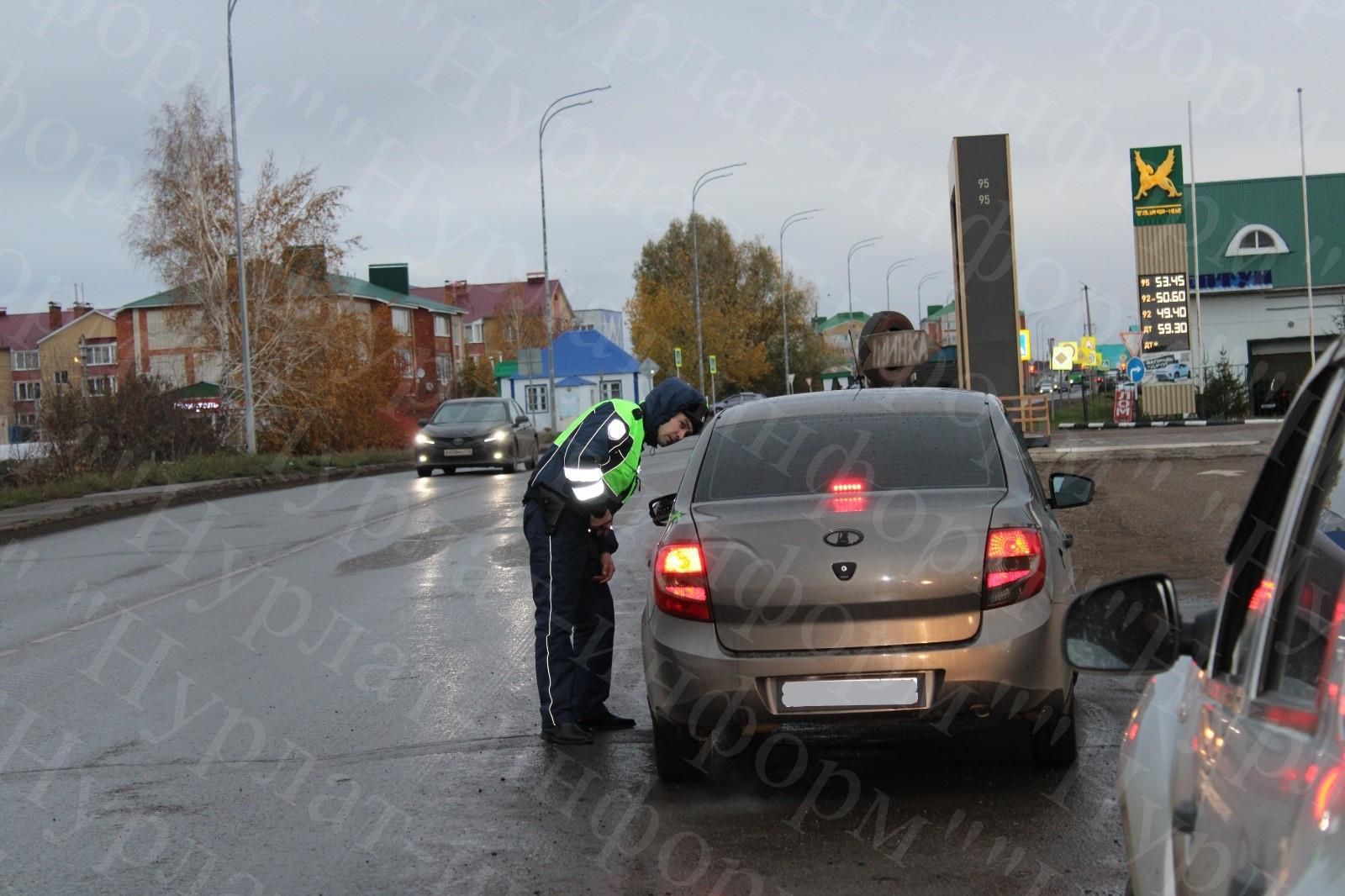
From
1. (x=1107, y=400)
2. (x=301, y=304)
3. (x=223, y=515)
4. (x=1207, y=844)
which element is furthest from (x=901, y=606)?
(x=1107, y=400)

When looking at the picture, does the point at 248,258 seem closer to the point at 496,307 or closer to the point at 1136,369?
the point at 1136,369

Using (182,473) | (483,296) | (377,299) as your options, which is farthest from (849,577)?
(483,296)

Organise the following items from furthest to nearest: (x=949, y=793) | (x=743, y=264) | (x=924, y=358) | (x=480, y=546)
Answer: (x=743, y=264)
(x=924, y=358)
(x=480, y=546)
(x=949, y=793)

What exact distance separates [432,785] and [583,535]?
1414mm

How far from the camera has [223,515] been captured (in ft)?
72.5

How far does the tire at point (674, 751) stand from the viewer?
5911 millimetres

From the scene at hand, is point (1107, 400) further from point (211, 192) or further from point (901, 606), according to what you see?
point (901, 606)

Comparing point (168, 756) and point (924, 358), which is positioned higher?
point (924, 358)

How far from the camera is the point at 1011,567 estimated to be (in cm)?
551

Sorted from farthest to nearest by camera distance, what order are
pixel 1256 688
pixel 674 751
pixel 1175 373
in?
pixel 1175 373 < pixel 674 751 < pixel 1256 688

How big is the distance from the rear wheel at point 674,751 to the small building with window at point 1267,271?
53.5m

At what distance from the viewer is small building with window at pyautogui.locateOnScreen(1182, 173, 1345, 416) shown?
2258 inches

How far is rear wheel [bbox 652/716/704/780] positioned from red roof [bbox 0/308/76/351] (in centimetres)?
11246

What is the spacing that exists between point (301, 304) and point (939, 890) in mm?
47900
